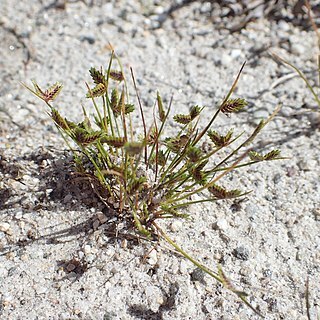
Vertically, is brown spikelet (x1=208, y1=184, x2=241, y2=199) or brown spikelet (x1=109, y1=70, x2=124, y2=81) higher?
brown spikelet (x1=109, y1=70, x2=124, y2=81)

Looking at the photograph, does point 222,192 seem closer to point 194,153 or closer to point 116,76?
point 194,153

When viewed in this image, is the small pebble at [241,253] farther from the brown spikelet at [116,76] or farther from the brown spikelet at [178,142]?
the brown spikelet at [116,76]

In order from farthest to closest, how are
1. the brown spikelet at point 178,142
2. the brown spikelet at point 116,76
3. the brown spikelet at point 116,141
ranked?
the brown spikelet at point 116,76 → the brown spikelet at point 178,142 → the brown spikelet at point 116,141

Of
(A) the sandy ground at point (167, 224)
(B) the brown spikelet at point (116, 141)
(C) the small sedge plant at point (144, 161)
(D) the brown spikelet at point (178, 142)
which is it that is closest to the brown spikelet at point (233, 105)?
(C) the small sedge plant at point (144, 161)

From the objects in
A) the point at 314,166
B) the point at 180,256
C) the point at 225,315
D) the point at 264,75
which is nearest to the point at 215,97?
the point at 264,75

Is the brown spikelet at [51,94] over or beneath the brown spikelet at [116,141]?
over

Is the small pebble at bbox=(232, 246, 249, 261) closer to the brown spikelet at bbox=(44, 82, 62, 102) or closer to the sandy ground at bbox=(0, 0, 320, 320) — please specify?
the sandy ground at bbox=(0, 0, 320, 320)

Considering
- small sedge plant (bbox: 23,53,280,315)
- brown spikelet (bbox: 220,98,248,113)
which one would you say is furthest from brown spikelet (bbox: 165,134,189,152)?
brown spikelet (bbox: 220,98,248,113)

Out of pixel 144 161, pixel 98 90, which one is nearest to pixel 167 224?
pixel 144 161
